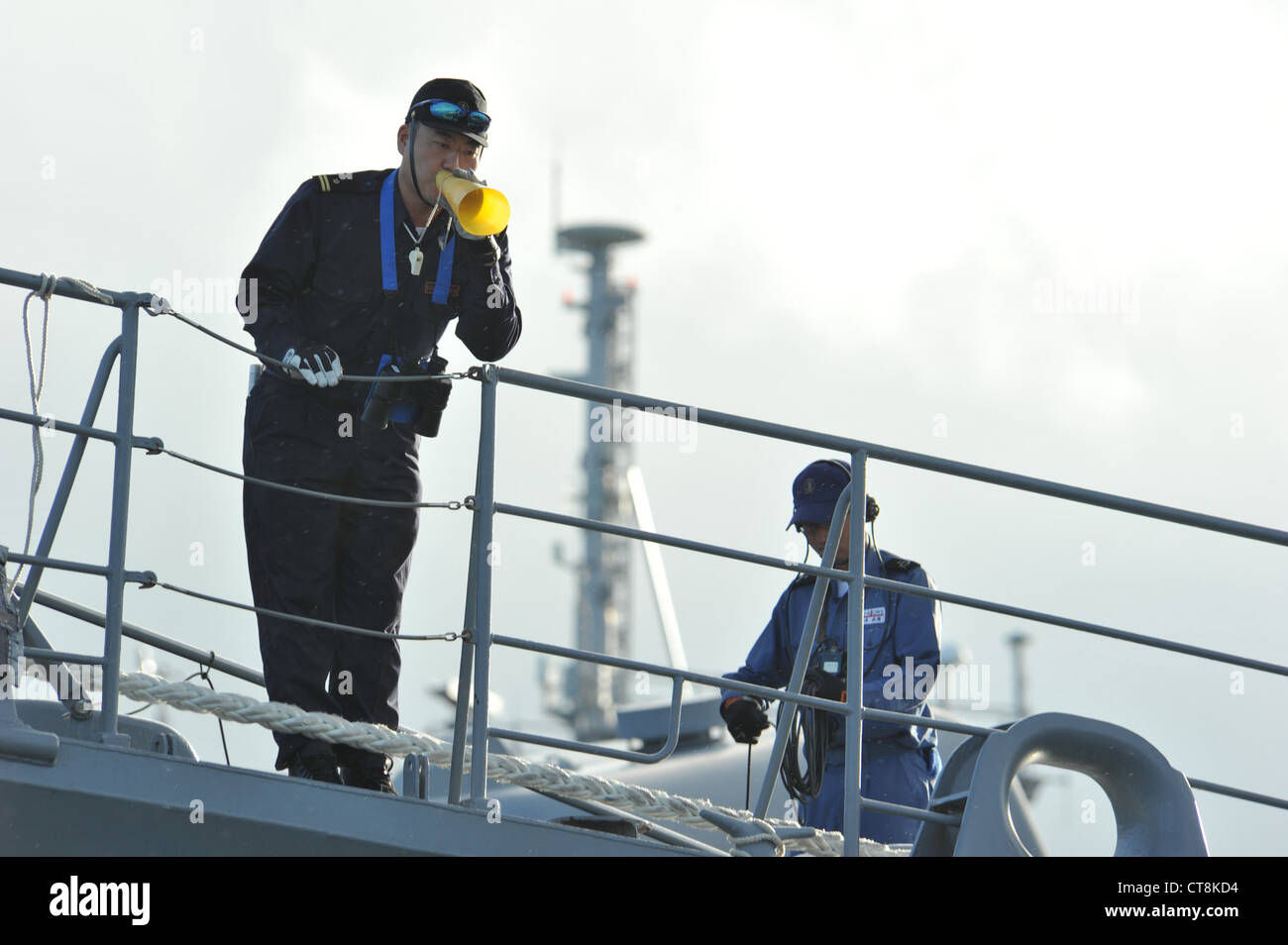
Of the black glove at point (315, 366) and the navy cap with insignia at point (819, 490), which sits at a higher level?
the black glove at point (315, 366)

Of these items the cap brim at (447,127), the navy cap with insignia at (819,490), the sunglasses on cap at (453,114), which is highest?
the sunglasses on cap at (453,114)

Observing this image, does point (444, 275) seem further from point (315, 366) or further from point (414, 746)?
point (414, 746)

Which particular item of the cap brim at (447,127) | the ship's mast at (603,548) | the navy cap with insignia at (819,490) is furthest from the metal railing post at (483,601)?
the ship's mast at (603,548)

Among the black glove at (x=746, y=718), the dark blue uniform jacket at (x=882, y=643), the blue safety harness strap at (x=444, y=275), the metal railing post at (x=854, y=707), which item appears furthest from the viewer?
the black glove at (x=746, y=718)

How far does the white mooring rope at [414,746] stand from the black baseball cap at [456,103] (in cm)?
149

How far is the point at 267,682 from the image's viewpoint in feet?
14.5

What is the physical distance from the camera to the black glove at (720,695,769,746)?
18.1 feet

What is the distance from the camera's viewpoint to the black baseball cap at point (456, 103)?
179 inches

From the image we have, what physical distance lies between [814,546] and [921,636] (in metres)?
0.53

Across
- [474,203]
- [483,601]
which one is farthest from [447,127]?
[483,601]

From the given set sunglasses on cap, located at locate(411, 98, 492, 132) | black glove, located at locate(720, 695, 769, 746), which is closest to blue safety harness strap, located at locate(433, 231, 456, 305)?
sunglasses on cap, located at locate(411, 98, 492, 132)

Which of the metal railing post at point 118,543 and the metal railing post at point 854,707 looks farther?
the metal railing post at point 854,707

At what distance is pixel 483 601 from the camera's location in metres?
4.02

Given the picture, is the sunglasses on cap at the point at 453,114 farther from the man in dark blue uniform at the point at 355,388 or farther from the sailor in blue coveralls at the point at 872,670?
Answer: the sailor in blue coveralls at the point at 872,670
